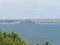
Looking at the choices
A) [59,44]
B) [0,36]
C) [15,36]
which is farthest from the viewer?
[59,44]

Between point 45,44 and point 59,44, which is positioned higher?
point 45,44

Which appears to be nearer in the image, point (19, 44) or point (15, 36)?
point (19, 44)

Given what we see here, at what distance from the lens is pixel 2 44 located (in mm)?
8453

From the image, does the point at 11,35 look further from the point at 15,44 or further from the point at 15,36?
the point at 15,44

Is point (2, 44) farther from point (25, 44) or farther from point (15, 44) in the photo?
point (25, 44)

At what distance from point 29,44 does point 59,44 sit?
41.9 feet

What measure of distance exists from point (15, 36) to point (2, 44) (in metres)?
1.61

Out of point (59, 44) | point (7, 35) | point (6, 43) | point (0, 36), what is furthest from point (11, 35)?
point (59, 44)

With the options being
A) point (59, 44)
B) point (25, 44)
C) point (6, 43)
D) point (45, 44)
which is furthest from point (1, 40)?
point (59, 44)

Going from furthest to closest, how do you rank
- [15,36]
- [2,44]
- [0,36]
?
[15,36] → [0,36] → [2,44]

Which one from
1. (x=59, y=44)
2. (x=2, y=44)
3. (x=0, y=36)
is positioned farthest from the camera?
(x=59, y=44)

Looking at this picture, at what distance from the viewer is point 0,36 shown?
30.2 ft

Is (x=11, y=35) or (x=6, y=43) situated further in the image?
(x=11, y=35)

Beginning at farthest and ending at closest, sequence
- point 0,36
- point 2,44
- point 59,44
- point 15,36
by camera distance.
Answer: point 59,44 → point 15,36 → point 0,36 → point 2,44
